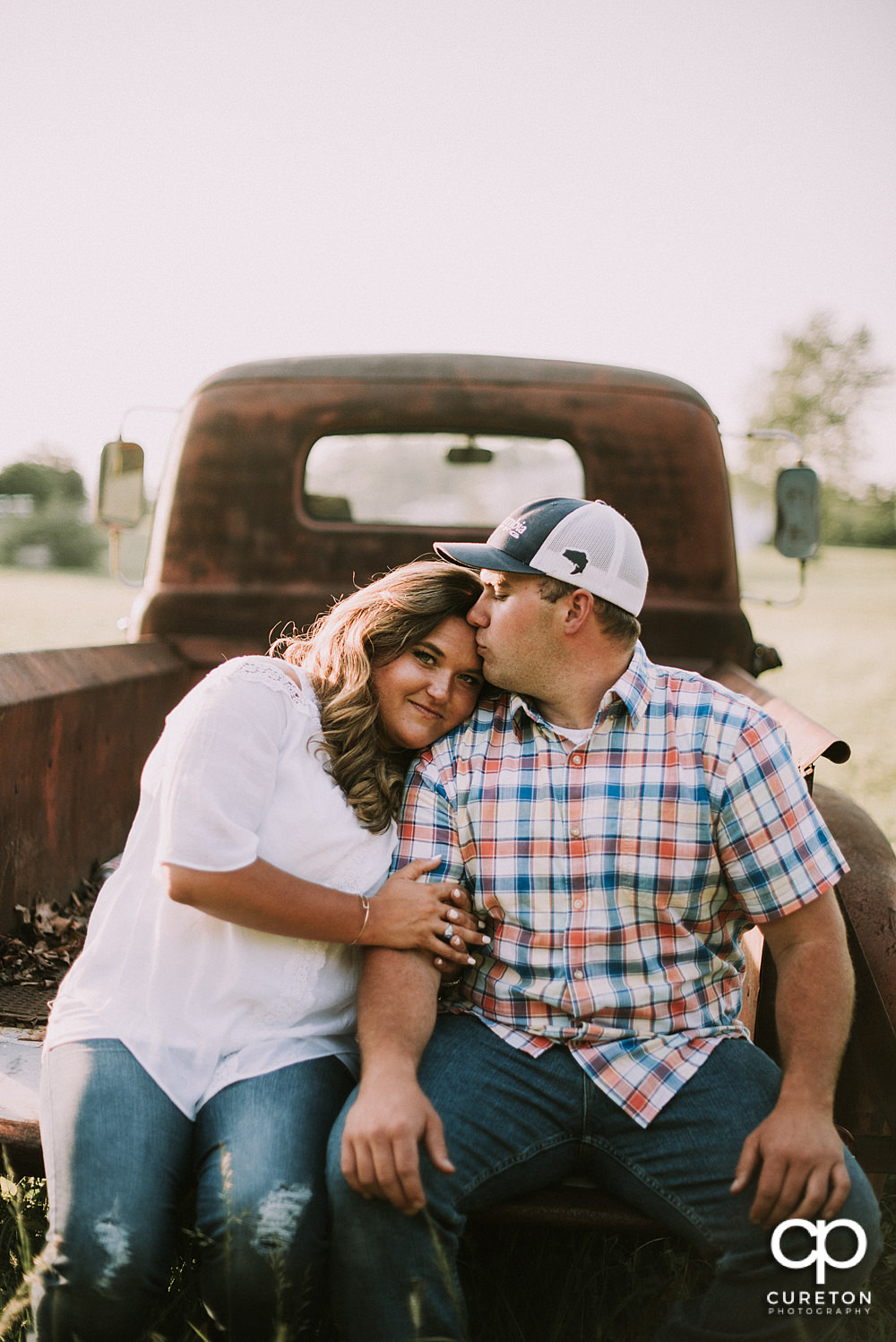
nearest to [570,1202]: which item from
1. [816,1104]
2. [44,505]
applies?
[816,1104]

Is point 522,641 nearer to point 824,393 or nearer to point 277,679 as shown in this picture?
point 277,679

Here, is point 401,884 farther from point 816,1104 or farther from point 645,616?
point 645,616

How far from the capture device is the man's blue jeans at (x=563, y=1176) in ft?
Answer: 5.07

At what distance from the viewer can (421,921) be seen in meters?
1.75

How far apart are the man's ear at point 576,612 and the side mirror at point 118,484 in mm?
2375

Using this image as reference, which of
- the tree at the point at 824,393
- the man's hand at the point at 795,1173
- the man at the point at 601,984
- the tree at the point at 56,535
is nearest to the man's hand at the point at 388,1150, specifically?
the man at the point at 601,984

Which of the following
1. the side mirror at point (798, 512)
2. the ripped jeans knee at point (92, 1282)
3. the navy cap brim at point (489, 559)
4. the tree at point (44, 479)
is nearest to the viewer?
the ripped jeans knee at point (92, 1282)

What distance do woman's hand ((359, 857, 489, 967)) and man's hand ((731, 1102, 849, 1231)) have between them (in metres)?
0.54

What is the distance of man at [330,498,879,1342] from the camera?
156cm

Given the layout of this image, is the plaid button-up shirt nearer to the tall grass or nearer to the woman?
the woman

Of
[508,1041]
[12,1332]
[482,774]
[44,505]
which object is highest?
[482,774]

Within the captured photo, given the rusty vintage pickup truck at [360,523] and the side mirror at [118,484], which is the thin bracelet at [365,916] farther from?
the side mirror at [118,484]

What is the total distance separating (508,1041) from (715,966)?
386mm

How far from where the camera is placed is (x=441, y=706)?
6.51 ft
